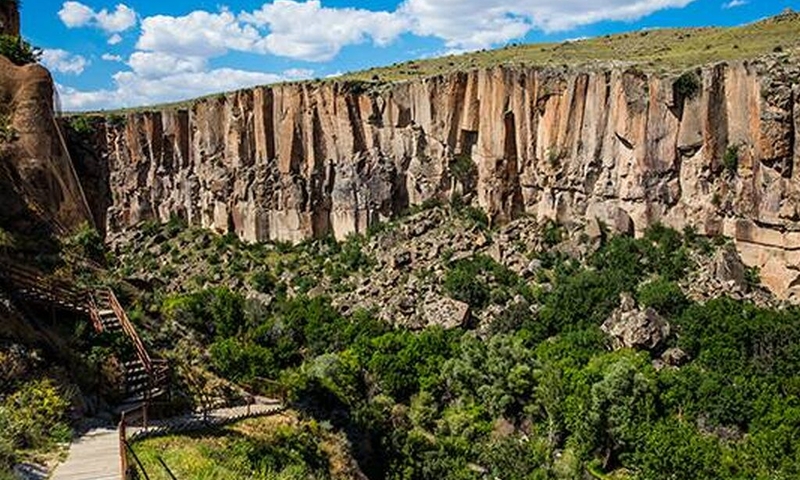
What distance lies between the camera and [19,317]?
1728 centimetres

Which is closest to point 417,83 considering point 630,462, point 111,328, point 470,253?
point 470,253

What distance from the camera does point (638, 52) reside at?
78.8 metres

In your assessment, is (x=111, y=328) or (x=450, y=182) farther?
(x=450, y=182)

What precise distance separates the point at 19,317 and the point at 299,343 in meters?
44.8

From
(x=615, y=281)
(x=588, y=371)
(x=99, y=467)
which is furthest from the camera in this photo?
(x=615, y=281)

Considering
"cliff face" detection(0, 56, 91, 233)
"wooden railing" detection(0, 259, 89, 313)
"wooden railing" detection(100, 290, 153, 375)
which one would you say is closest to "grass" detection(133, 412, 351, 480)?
"wooden railing" detection(100, 290, 153, 375)

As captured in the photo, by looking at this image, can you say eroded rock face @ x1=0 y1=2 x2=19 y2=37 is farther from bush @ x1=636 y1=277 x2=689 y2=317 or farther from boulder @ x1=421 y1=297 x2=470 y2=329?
bush @ x1=636 y1=277 x2=689 y2=317

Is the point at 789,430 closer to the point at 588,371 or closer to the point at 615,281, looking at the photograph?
the point at 588,371

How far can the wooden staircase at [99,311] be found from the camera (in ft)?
62.3

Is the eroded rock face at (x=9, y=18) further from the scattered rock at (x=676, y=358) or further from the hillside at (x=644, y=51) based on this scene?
the hillside at (x=644, y=51)

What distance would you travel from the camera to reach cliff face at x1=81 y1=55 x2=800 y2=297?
51281 mm

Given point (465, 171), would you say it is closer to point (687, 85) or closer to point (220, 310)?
point (687, 85)

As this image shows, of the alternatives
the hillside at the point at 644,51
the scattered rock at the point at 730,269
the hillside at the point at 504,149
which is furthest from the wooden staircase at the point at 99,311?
the hillside at the point at 644,51

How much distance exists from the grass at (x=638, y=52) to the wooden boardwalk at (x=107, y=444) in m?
47.5
